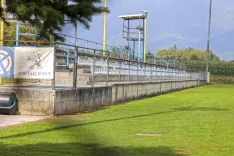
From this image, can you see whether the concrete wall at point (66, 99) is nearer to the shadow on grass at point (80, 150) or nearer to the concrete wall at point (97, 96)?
the concrete wall at point (97, 96)

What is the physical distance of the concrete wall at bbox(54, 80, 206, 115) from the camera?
44.0 ft

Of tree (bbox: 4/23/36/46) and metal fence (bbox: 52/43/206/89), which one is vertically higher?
tree (bbox: 4/23/36/46)

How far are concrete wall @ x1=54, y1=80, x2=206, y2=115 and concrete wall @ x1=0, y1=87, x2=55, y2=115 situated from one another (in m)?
0.20

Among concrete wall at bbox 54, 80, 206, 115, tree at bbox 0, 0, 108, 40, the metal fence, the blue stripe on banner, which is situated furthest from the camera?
the metal fence

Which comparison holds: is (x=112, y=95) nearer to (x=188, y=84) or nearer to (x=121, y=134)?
(x=121, y=134)

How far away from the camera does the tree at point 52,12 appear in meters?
3.47

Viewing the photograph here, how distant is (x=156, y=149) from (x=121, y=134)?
1.90 m

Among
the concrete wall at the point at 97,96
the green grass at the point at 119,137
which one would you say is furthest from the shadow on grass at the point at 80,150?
the concrete wall at the point at 97,96

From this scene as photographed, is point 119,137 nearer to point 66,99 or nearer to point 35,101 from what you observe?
point 35,101

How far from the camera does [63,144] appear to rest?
802 centimetres

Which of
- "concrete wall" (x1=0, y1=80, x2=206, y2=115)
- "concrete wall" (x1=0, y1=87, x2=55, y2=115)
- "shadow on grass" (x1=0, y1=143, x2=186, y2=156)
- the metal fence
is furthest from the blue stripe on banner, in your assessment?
"shadow on grass" (x1=0, y1=143, x2=186, y2=156)

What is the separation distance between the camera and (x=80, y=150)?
7.42m

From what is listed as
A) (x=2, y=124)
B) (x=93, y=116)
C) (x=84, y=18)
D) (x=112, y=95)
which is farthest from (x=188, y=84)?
(x=84, y=18)

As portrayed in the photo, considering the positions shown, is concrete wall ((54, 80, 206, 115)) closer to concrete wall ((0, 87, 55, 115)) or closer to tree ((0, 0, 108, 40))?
concrete wall ((0, 87, 55, 115))
